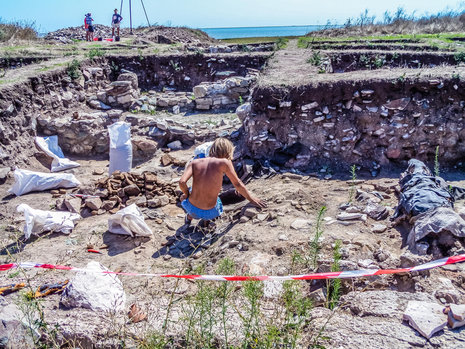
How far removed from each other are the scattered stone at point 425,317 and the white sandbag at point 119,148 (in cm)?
463

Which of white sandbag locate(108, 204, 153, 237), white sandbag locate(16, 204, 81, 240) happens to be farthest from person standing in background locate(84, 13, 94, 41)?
white sandbag locate(108, 204, 153, 237)

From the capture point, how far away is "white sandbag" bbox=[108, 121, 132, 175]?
18.8ft

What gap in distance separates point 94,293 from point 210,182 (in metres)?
1.61

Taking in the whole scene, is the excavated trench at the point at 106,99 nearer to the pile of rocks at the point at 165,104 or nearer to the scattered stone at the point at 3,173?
the pile of rocks at the point at 165,104

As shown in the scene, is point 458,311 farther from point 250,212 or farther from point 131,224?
point 131,224

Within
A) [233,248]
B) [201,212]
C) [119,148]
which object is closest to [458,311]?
[233,248]

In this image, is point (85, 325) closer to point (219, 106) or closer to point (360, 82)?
point (360, 82)

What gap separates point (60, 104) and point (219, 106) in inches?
128

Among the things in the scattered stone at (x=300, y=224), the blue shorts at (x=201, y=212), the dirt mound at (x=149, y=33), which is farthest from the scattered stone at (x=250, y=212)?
the dirt mound at (x=149, y=33)

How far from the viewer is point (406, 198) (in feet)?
11.3

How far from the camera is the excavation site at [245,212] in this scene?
2.22m

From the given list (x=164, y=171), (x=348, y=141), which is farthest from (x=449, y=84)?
(x=164, y=171)

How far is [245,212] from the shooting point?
3.98 metres

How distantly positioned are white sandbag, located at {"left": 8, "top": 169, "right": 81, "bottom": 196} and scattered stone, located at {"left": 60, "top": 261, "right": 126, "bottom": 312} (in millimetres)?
2844
